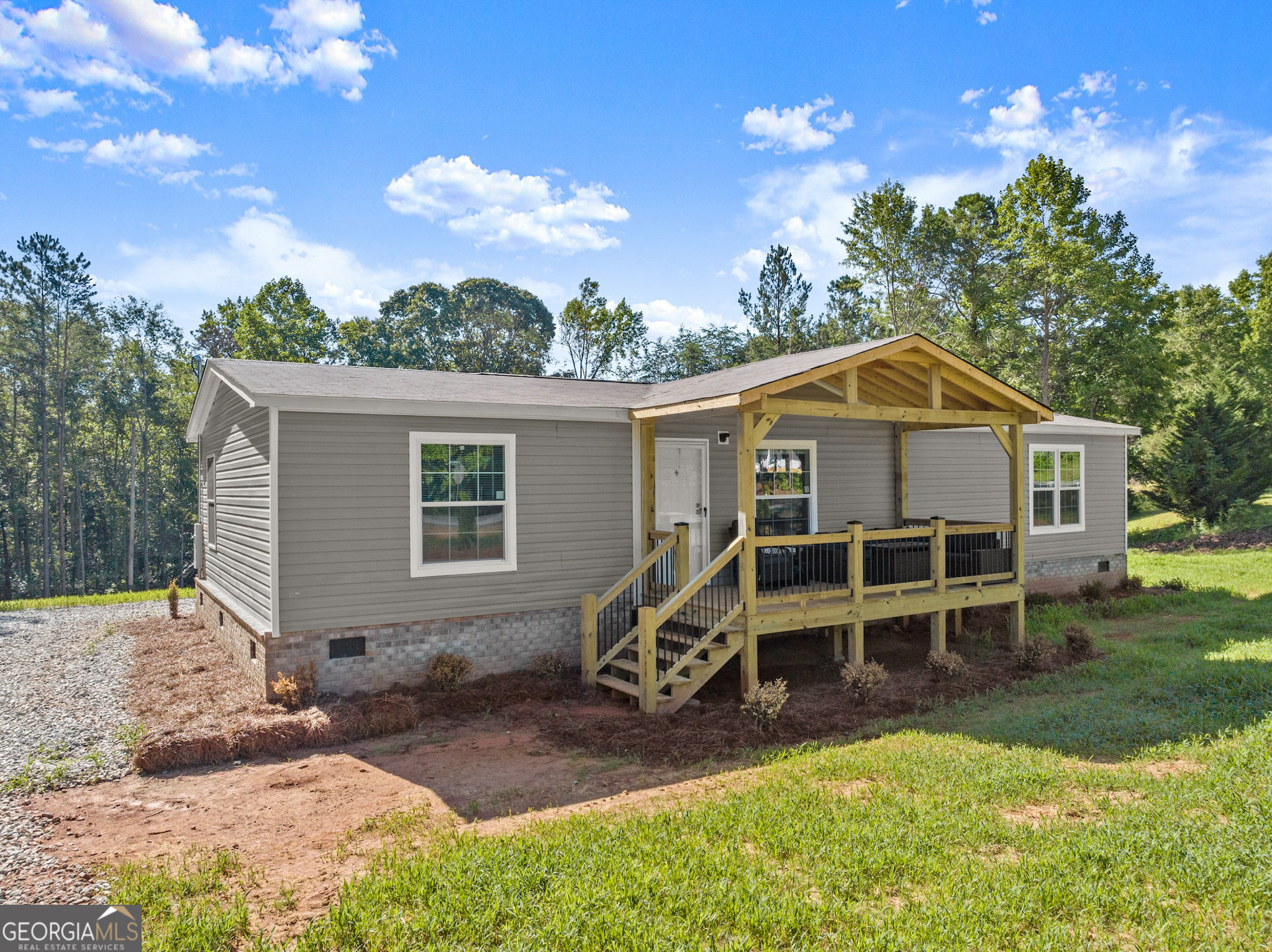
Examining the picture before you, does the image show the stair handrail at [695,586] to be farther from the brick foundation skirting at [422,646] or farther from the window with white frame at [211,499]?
the window with white frame at [211,499]

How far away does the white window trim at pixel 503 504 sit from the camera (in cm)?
805

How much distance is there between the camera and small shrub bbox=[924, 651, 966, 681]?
28.5 feet

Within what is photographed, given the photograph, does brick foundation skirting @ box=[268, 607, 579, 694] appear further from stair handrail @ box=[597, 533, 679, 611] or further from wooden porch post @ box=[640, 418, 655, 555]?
wooden porch post @ box=[640, 418, 655, 555]

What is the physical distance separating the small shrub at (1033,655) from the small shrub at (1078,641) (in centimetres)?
56

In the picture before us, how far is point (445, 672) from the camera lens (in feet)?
25.8

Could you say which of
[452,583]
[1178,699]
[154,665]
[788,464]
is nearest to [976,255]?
[788,464]

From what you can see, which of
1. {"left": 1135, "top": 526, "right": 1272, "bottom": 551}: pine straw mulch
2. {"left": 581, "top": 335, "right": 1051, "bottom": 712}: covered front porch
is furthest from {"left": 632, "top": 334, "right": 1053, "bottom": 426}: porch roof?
{"left": 1135, "top": 526, "right": 1272, "bottom": 551}: pine straw mulch

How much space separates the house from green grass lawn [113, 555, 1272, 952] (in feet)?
8.85

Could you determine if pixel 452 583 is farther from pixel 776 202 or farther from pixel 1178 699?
pixel 776 202

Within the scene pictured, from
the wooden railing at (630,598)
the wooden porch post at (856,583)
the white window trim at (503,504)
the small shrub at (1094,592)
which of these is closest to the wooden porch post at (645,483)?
the wooden railing at (630,598)

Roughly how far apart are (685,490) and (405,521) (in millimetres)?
3888

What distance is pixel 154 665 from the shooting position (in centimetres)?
951

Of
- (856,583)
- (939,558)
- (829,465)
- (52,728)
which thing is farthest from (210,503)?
(939,558)

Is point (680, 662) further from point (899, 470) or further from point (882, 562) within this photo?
point (899, 470)
